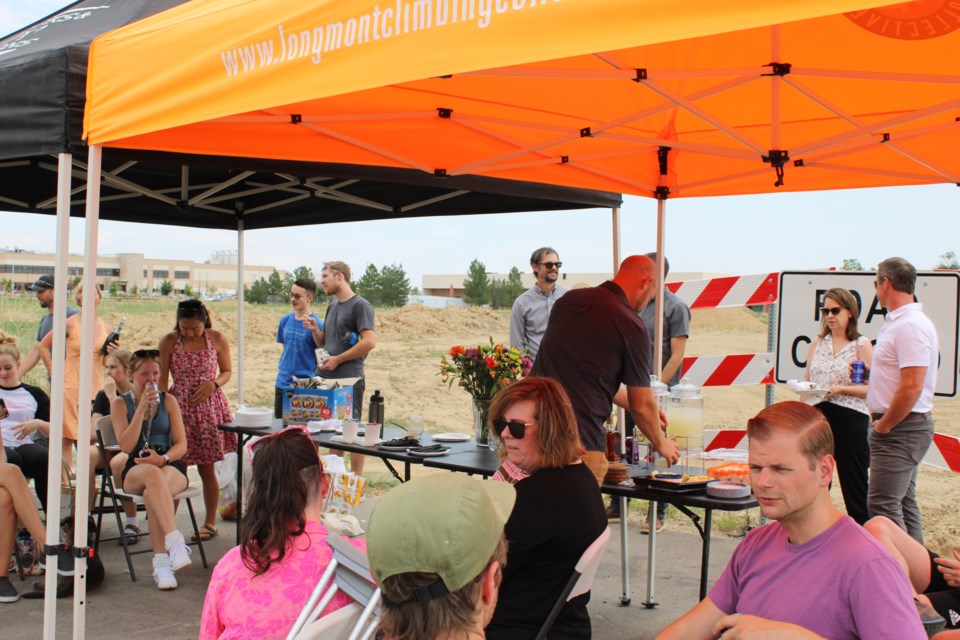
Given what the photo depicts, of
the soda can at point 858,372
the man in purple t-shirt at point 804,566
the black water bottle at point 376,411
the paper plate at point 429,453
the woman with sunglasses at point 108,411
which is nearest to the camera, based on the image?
the man in purple t-shirt at point 804,566

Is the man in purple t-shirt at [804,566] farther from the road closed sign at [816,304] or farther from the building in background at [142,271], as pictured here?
the building in background at [142,271]

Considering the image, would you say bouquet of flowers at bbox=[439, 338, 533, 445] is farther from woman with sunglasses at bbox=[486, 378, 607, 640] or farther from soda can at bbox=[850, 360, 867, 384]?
soda can at bbox=[850, 360, 867, 384]

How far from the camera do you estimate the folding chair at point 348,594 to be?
202 centimetres

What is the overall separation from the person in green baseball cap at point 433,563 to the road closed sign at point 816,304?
490cm

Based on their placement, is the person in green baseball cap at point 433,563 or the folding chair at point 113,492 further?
the folding chair at point 113,492

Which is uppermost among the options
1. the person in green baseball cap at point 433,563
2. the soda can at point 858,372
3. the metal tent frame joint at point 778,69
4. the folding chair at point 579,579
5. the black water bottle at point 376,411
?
the metal tent frame joint at point 778,69

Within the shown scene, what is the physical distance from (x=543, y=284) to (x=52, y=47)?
353cm

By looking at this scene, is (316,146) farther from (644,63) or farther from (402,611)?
(402,611)

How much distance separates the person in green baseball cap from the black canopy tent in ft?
7.33

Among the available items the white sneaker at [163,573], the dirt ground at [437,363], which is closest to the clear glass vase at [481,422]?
the white sneaker at [163,573]

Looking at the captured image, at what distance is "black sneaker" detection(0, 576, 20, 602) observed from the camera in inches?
173

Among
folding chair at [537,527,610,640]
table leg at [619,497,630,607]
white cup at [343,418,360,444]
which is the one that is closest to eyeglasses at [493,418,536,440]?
folding chair at [537,527,610,640]

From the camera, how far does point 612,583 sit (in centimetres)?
490

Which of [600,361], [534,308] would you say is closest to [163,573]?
[600,361]
